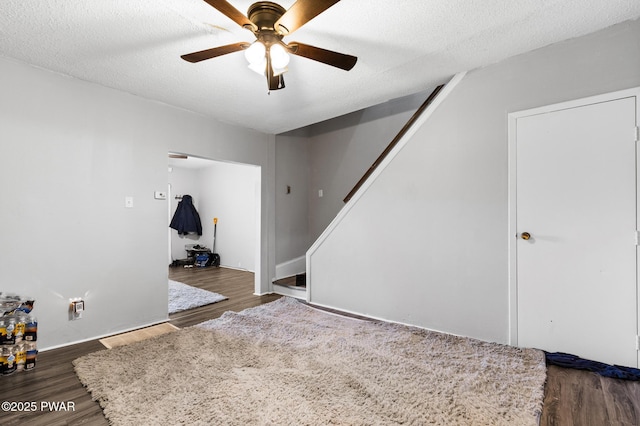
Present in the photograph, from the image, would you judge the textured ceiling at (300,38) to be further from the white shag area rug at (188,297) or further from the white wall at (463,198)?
the white shag area rug at (188,297)

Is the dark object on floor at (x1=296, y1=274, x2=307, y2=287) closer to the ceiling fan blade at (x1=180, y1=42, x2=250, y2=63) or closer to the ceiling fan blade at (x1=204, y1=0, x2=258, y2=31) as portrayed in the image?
the ceiling fan blade at (x1=180, y1=42, x2=250, y2=63)

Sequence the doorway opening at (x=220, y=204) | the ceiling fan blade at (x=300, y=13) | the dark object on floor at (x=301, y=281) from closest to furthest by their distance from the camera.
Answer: the ceiling fan blade at (x=300, y=13) → the dark object on floor at (x=301, y=281) → the doorway opening at (x=220, y=204)

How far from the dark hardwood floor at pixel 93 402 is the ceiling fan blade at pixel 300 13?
2.45 metres

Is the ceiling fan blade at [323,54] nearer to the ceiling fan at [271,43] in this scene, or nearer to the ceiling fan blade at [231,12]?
the ceiling fan at [271,43]

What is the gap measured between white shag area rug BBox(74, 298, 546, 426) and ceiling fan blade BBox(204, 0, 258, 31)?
7.22 feet

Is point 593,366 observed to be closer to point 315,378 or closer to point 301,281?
point 315,378

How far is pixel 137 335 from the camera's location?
290cm

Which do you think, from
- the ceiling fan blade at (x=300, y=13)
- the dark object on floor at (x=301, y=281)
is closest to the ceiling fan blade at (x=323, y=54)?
the ceiling fan blade at (x=300, y=13)

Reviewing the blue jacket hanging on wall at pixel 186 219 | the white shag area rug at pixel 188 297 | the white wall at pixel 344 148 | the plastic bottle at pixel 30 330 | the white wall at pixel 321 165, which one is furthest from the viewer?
the blue jacket hanging on wall at pixel 186 219

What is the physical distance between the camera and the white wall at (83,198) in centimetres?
241

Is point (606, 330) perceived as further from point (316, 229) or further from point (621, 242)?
point (316, 229)

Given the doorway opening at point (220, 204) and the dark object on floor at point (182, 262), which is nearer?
the doorway opening at point (220, 204)

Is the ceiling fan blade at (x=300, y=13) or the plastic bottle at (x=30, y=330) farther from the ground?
the ceiling fan blade at (x=300, y=13)

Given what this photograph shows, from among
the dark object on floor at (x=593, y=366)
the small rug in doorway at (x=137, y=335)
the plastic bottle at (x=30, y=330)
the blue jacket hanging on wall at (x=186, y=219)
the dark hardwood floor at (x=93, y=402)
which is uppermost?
the blue jacket hanging on wall at (x=186, y=219)
